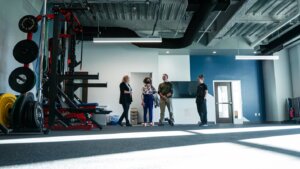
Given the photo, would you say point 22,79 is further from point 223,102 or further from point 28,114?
point 223,102

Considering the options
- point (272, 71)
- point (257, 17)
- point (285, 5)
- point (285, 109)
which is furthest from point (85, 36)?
point (285, 109)

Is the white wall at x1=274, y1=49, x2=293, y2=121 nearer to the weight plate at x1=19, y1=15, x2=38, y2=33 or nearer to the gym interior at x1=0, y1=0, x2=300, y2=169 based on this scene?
the gym interior at x1=0, y1=0, x2=300, y2=169

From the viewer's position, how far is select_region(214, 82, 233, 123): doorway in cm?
1052

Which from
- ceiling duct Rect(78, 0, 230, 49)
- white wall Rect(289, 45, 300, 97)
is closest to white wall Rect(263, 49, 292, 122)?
white wall Rect(289, 45, 300, 97)

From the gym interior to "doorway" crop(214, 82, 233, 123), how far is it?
0.04 meters

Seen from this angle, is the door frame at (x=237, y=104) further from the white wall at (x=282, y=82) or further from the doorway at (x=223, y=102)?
the white wall at (x=282, y=82)

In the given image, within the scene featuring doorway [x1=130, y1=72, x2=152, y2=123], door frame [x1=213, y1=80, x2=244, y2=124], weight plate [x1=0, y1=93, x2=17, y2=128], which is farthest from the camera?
door frame [x1=213, y1=80, x2=244, y2=124]

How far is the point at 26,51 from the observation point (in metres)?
4.04

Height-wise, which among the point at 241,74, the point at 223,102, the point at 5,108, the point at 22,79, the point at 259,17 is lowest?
the point at 5,108

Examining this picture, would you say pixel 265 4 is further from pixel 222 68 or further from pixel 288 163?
pixel 288 163

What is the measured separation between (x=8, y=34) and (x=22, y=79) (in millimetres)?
1267

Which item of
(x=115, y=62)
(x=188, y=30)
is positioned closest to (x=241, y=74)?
(x=188, y=30)

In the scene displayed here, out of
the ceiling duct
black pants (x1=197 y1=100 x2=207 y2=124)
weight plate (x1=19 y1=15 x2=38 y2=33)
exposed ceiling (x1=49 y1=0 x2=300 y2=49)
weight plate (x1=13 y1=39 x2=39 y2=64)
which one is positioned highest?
exposed ceiling (x1=49 y1=0 x2=300 y2=49)

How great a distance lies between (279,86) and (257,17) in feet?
11.9
